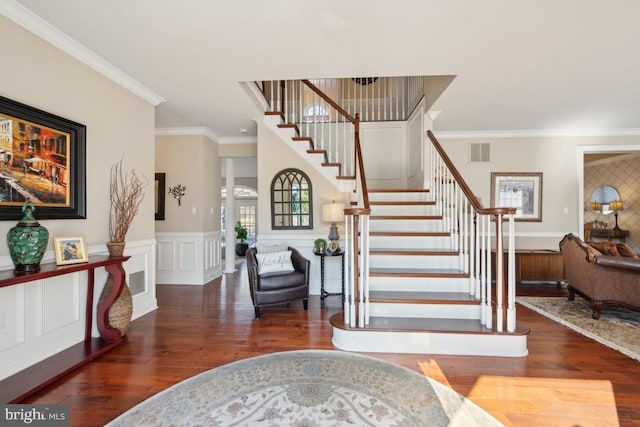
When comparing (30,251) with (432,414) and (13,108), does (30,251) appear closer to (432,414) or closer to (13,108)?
(13,108)

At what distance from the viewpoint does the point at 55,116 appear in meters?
2.48

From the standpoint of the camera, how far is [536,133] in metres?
5.23

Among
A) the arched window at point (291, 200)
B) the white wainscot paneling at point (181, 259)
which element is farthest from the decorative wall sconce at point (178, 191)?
the arched window at point (291, 200)

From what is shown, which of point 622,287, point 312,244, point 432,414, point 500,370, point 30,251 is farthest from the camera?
point 312,244

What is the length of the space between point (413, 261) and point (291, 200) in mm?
2101

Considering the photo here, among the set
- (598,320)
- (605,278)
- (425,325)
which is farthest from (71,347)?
(605,278)

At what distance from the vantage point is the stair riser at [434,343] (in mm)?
2520

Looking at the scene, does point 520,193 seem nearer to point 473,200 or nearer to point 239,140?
point 473,200

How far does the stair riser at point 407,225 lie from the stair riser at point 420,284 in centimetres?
106

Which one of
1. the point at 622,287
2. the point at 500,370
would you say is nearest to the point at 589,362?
the point at 500,370

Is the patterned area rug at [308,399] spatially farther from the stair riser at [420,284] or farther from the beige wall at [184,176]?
the beige wall at [184,176]

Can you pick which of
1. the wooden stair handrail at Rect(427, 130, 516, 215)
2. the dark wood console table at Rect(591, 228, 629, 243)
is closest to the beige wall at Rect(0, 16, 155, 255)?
the wooden stair handrail at Rect(427, 130, 516, 215)

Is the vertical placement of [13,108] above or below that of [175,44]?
below

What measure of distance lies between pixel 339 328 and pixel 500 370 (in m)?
1.28
